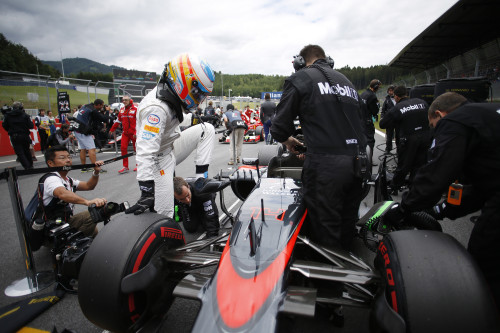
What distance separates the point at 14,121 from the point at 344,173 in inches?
350

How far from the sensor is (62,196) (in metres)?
2.76

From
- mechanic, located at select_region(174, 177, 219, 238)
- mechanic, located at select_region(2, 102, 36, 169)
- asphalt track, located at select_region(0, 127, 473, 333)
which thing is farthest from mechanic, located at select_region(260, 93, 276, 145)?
mechanic, located at select_region(2, 102, 36, 169)

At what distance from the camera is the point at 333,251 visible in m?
1.74

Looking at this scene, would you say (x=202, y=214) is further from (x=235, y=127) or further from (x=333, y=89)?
(x=235, y=127)

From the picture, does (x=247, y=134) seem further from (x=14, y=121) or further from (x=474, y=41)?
(x=474, y=41)

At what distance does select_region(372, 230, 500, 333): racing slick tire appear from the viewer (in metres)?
1.20

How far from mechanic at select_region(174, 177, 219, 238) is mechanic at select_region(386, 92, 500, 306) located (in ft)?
6.84

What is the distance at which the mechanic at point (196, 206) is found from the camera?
3.15m

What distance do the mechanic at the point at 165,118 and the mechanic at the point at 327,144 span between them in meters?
0.96

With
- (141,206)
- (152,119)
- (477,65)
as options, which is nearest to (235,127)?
(152,119)

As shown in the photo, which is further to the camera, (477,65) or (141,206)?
(477,65)

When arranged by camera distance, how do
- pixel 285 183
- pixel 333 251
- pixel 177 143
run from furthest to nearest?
pixel 177 143 < pixel 285 183 < pixel 333 251

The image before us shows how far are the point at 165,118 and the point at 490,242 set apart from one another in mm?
2409

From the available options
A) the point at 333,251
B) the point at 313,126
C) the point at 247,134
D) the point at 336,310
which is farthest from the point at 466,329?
the point at 247,134
